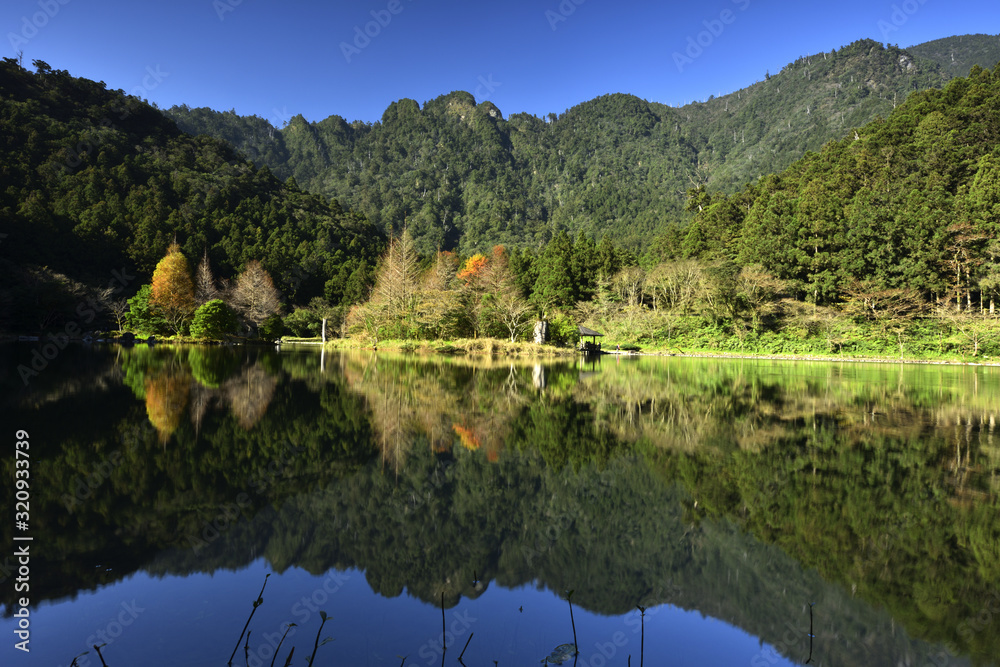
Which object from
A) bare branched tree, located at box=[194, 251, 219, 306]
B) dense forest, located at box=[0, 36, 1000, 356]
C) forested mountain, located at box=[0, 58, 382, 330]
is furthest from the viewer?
bare branched tree, located at box=[194, 251, 219, 306]

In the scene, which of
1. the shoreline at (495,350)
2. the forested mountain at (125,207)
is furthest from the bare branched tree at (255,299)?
the forested mountain at (125,207)

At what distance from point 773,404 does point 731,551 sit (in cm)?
758

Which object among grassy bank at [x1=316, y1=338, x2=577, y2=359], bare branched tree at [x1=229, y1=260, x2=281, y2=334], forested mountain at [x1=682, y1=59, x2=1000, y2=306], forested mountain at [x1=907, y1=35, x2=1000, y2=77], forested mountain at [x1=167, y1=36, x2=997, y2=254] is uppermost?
forested mountain at [x1=907, y1=35, x2=1000, y2=77]

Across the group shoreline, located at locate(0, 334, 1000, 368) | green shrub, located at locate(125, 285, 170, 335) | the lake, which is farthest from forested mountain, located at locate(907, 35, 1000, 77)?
green shrub, located at locate(125, 285, 170, 335)

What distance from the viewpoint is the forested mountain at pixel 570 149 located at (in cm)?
7512

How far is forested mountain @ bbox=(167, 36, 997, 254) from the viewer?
75125 millimetres

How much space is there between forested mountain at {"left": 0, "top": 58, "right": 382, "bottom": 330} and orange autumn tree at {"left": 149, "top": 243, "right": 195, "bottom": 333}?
4374mm

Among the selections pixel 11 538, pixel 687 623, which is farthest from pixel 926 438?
pixel 11 538

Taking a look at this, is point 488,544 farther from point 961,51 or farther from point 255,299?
point 961,51

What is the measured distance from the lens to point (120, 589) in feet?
8.20

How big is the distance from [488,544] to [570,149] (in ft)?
349

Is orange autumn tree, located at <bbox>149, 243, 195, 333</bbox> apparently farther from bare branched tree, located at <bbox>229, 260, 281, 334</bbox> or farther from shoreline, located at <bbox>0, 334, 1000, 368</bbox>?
bare branched tree, located at <bbox>229, 260, 281, 334</bbox>

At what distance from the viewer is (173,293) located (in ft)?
106

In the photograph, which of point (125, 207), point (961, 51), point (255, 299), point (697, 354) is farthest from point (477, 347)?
point (961, 51)
